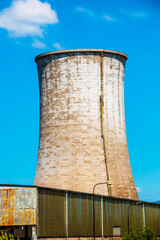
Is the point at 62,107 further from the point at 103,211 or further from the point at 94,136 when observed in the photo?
the point at 103,211

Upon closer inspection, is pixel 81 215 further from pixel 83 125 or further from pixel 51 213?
pixel 83 125

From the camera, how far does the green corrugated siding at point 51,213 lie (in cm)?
3762

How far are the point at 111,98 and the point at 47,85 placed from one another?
7.30 m

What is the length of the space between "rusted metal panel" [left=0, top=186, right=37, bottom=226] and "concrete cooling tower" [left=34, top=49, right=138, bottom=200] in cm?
1655

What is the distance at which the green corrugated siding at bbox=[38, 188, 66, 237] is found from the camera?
37625mm

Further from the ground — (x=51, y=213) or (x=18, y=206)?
(x=18, y=206)

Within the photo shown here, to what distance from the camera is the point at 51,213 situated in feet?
128

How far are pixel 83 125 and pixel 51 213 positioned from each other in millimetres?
16887

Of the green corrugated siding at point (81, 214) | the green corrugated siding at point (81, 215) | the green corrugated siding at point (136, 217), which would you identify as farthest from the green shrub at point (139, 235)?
the green corrugated siding at point (136, 217)

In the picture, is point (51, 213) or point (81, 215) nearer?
point (51, 213)

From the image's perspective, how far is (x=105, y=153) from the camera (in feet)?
177

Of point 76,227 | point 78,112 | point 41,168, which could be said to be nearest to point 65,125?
point 78,112

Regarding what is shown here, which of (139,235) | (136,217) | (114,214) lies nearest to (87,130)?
(114,214)

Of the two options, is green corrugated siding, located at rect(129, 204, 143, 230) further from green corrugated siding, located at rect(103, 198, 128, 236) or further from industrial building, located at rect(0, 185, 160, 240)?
green corrugated siding, located at rect(103, 198, 128, 236)
